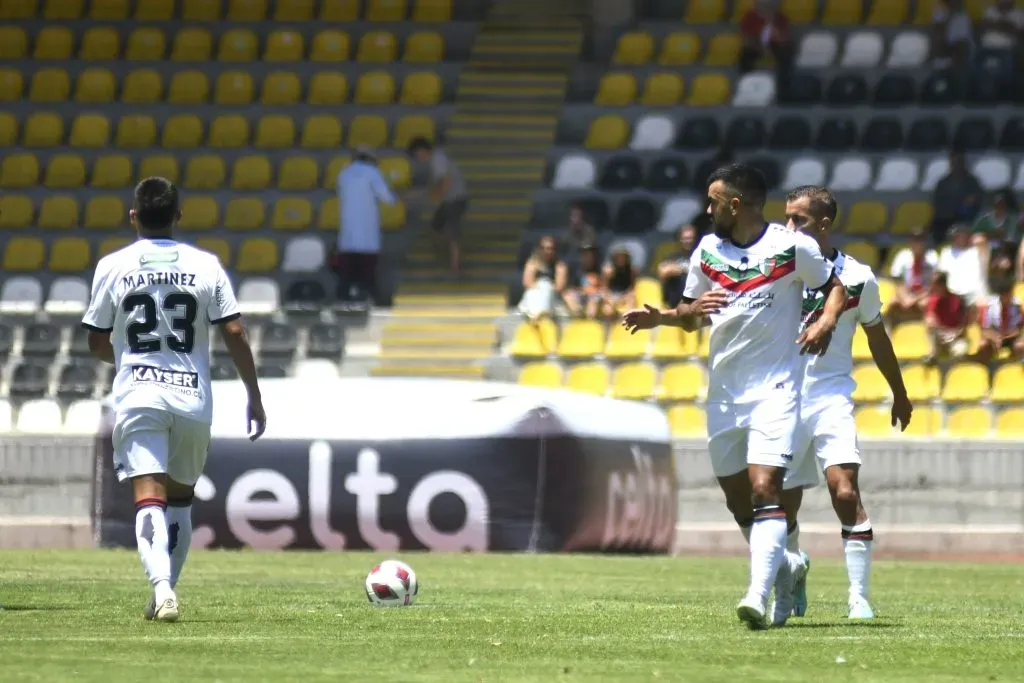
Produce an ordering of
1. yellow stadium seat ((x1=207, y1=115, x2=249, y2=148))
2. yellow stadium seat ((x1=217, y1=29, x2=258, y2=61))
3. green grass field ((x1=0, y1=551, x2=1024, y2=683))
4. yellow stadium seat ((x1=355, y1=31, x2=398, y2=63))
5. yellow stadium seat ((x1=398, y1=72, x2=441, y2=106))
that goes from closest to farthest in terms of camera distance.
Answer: green grass field ((x1=0, y1=551, x2=1024, y2=683)) → yellow stadium seat ((x1=207, y1=115, x2=249, y2=148)) → yellow stadium seat ((x1=398, y1=72, x2=441, y2=106)) → yellow stadium seat ((x1=355, y1=31, x2=398, y2=63)) → yellow stadium seat ((x1=217, y1=29, x2=258, y2=61))

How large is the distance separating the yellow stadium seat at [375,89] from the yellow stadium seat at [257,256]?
3884mm

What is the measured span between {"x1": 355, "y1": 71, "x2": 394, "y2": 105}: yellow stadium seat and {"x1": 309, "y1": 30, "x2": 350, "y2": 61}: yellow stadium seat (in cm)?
108

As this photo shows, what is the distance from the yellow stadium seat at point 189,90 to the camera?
104ft

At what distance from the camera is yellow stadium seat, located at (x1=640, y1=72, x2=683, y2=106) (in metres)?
30.1

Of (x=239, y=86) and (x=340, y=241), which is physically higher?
(x=239, y=86)

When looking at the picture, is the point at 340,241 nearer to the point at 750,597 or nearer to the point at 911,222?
the point at 911,222

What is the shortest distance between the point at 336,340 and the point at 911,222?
7.86 metres

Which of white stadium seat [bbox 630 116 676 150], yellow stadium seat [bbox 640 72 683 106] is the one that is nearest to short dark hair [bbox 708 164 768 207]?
white stadium seat [bbox 630 116 676 150]

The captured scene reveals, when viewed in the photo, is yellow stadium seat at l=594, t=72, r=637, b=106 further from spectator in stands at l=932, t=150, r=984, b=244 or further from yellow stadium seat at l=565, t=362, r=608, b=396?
yellow stadium seat at l=565, t=362, r=608, b=396

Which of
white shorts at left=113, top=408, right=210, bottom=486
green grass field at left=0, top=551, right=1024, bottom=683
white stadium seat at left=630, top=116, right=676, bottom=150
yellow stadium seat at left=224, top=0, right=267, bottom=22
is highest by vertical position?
yellow stadium seat at left=224, top=0, right=267, bottom=22

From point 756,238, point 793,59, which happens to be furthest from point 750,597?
point 793,59

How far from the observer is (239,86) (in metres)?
31.8

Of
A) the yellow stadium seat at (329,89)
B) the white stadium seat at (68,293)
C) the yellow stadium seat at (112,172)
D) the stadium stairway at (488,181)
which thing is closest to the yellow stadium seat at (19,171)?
the yellow stadium seat at (112,172)

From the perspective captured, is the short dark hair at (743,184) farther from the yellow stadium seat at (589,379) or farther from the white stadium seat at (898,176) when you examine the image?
the white stadium seat at (898,176)
